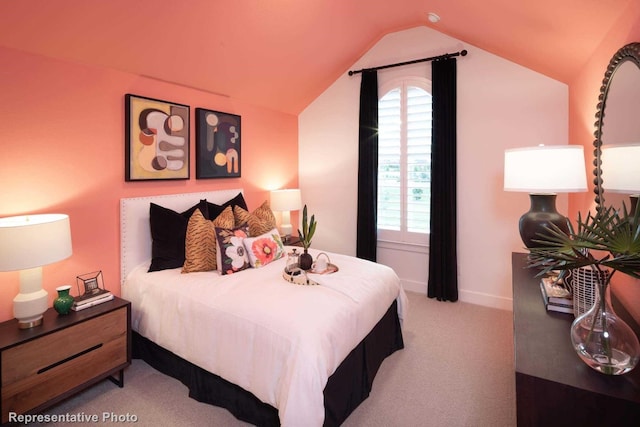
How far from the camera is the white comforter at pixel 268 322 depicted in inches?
66.0

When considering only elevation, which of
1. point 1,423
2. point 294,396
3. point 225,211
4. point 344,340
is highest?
point 225,211

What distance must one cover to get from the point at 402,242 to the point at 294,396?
2700 millimetres

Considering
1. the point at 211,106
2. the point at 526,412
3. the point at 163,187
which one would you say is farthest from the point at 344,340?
the point at 211,106

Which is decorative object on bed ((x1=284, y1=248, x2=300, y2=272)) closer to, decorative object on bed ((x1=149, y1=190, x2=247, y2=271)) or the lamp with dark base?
decorative object on bed ((x1=149, y1=190, x2=247, y2=271))

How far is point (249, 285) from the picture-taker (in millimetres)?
2297

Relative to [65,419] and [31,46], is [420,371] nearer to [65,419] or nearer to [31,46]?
[65,419]

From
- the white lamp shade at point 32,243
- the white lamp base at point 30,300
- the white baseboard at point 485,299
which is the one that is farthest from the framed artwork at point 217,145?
the white baseboard at point 485,299

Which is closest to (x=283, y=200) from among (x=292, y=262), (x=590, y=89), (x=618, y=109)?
(x=292, y=262)

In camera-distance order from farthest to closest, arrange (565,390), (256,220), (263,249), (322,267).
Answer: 1. (256,220)
2. (263,249)
3. (322,267)
4. (565,390)

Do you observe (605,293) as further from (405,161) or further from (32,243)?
(405,161)

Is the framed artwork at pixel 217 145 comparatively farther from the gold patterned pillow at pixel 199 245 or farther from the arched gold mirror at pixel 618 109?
the arched gold mirror at pixel 618 109

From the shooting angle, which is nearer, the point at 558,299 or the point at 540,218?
the point at 558,299

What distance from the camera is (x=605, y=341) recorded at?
1.09 meters

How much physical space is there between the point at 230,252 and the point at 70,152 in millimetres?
1309
